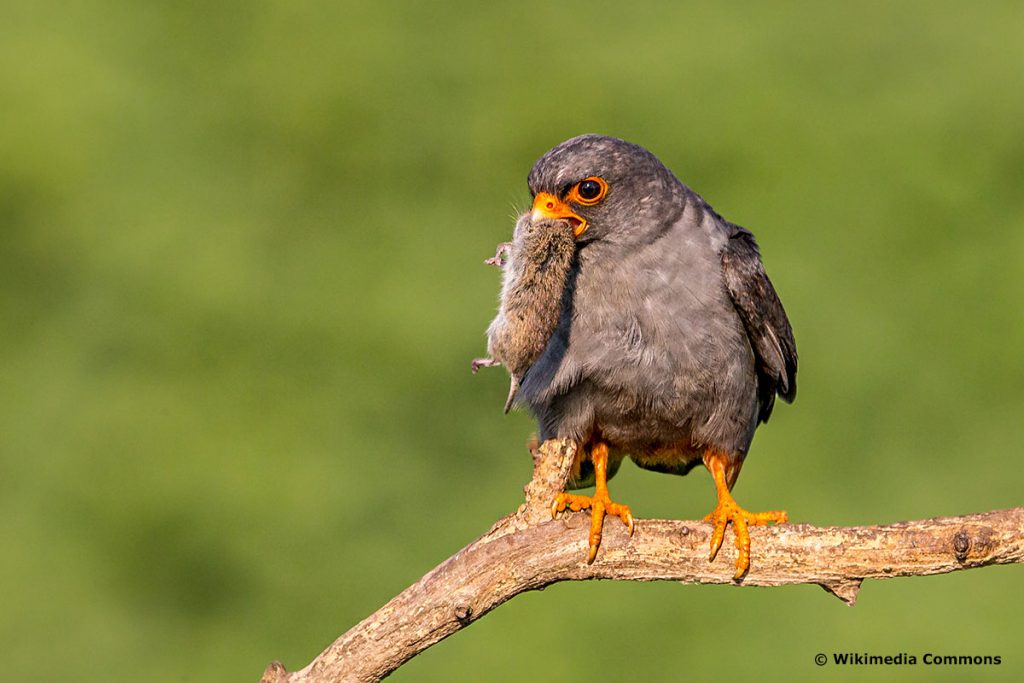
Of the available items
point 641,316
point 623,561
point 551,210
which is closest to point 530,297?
point 551,210

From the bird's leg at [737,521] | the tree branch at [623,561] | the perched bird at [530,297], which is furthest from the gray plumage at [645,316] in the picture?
the tree branch at [623,561]

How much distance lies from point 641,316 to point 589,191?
50 centimetres

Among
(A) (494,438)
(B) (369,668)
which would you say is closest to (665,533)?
(B) (369,668)

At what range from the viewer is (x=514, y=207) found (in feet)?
17.3

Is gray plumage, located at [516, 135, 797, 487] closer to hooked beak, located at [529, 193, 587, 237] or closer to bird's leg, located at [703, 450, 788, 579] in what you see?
hooked beak, located at [529, 193, 587, 237]

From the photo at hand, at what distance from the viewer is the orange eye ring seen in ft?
16.4

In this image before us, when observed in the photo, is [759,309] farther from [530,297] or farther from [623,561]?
[623,561]

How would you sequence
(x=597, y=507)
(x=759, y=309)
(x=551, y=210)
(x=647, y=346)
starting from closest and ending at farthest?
(x=597, y=507) < (x=551, y=210) < (x=647, y=346) < (x=759, y=309)

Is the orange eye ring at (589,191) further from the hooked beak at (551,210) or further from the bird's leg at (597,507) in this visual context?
the bird's leg at (597,507)

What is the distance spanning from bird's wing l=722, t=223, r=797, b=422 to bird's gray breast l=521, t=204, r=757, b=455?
4 cm

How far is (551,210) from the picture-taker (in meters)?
4.98

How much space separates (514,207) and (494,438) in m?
5.55

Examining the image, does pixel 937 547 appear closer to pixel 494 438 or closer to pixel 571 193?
pixel 571 193

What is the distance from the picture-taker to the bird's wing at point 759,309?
206 inches
